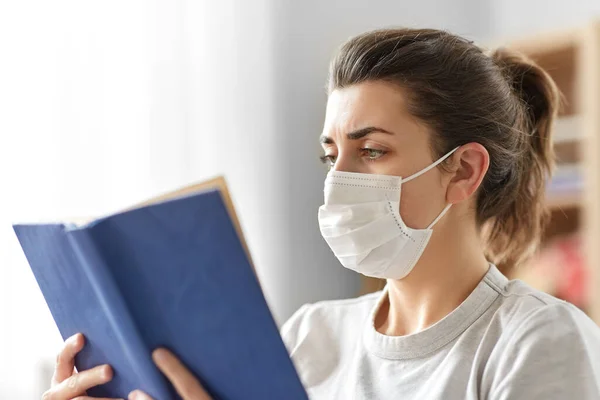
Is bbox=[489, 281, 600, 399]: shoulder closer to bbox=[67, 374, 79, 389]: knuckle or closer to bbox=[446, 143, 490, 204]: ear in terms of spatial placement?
bbox=[446, 143, 490, 204]: ear

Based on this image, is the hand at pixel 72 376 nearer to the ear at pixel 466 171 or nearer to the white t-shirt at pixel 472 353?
the white t-shirt at pixel 472 353

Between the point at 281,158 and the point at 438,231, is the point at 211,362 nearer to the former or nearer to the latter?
the point at 438,231

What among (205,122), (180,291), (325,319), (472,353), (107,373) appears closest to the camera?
(180,291)

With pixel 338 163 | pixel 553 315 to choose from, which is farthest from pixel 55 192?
pixel 553 315

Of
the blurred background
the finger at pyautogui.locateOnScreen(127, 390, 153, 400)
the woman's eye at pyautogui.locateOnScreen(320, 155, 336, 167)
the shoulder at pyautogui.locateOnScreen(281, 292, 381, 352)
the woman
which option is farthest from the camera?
the blurred background

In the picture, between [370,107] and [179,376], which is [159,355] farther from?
[370,107]

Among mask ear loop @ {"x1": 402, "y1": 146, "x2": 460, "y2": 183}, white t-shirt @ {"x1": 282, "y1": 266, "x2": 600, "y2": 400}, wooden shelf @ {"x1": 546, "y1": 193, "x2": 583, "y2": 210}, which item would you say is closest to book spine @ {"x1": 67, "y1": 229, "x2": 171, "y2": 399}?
white t-shirt @ {"x1": 282, "y1": 266, "x2": 600, "y2": 400}

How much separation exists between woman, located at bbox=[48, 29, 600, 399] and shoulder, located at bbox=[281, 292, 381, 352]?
5 cm

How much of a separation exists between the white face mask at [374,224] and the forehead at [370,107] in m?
0.08

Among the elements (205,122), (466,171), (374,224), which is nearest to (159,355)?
(374,224)

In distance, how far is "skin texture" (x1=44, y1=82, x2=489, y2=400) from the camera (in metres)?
1.18

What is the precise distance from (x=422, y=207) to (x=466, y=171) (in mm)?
93

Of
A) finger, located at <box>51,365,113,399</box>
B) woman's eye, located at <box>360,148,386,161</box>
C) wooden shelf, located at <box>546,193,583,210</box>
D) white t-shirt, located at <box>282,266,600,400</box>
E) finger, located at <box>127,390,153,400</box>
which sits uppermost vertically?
woman's eye, located at <box>360,148,386,161</box>

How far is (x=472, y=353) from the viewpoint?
112 cm
